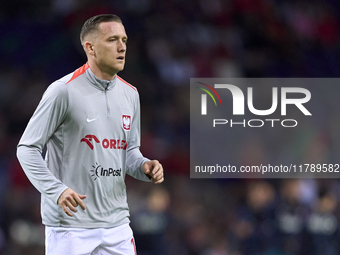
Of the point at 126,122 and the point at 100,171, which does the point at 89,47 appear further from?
the point at 100,171

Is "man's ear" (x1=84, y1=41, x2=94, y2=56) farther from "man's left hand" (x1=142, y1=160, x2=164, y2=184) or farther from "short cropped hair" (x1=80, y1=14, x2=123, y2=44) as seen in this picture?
"man's left hand" (x1=142, y1=160, x2=164, y2=184)

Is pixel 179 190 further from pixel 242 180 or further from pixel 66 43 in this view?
pixel 66 43

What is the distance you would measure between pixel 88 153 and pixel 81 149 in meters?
0.04

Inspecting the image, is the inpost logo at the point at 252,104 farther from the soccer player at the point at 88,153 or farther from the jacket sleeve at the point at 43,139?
the jacket sleeve at the point at 43,139

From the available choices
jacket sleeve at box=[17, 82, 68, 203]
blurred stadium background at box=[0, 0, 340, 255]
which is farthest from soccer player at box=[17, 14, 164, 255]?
blurred stadium background at box=[0, 0, 340, 255]

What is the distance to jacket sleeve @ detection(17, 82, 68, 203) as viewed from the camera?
2.51m

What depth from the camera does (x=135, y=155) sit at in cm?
295

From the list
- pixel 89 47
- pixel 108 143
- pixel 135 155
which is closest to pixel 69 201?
pixel 108 143

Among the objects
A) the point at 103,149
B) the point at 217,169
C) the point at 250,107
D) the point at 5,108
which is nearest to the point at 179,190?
the point at 217,169

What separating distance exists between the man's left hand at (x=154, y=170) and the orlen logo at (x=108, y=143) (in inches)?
6.6

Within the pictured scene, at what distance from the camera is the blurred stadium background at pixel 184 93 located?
19.8 feet

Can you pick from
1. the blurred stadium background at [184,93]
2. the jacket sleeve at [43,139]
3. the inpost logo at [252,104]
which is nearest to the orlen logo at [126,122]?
the jacket sleeve at [43,139]

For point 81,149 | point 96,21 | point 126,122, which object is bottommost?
point 81,149

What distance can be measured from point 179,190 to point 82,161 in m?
3.91
